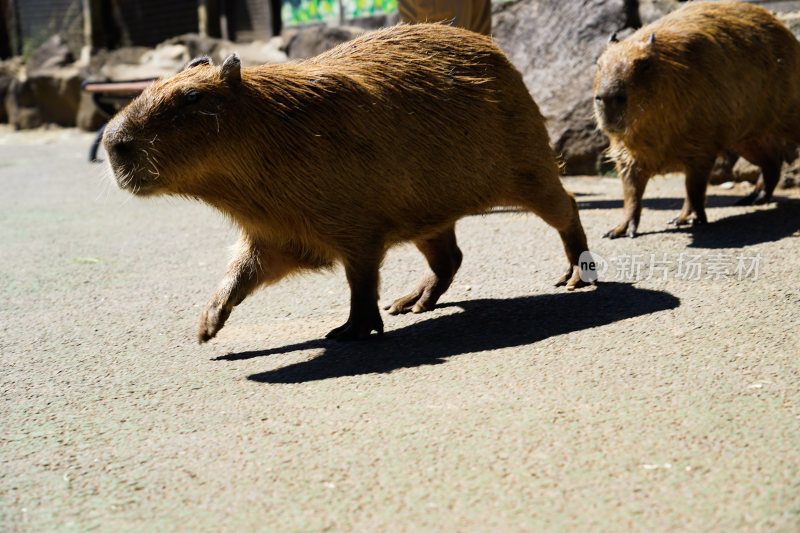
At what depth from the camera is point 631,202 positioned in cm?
564

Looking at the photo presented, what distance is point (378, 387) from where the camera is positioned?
318cm

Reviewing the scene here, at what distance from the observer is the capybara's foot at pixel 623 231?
5534 mm

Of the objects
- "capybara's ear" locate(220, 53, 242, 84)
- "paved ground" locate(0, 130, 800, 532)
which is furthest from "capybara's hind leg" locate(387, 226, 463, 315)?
"capybara's ear" locate(220, 53, 242, 84)

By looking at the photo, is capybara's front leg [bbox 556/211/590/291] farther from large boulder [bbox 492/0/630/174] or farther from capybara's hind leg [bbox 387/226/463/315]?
large boulder [bbox 492/0/630/174]

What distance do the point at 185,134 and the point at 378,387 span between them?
49.6 inches

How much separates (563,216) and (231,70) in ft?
5.88

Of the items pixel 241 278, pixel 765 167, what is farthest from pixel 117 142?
pixel 765 167

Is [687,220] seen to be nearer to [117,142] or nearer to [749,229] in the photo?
[749,229]

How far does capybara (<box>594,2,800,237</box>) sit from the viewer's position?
5426 mm

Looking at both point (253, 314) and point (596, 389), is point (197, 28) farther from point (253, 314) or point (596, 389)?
point (596, 389)

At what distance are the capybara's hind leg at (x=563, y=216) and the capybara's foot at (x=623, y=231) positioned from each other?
0.99 m

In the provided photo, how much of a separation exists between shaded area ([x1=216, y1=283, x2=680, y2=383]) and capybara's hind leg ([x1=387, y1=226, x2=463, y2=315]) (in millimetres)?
165

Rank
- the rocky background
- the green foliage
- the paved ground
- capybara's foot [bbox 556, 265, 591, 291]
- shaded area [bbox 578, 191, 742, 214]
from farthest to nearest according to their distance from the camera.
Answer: the green foliage
the rocky background
shaded area [bbox 578, 191, 742, 214]
capybara's foot [bbox 556, 265, 591, 291]
the paved ground

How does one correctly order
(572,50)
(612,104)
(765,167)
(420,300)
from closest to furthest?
1. (420,300)
2. (612,104)
3. (765,167)
4. (572,50)
